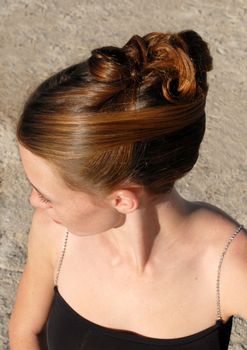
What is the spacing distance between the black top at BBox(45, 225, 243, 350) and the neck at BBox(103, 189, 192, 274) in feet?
0.51

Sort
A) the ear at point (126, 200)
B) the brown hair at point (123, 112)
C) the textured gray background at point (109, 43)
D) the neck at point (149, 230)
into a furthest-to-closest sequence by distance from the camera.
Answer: the textured gray background at point (109, 43), the neck at point (149, 230), the ear at point (126, 200), the brown hair at point (123, 112)

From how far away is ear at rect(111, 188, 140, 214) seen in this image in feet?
5.98

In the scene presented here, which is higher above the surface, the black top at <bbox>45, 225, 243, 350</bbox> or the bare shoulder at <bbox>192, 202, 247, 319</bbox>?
the bare shoulder at <bbox>192, 202, 247, 319</bbox>

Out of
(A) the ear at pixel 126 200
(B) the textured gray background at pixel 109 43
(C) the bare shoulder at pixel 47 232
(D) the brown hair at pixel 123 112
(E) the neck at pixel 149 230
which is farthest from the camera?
(B) the textured gray background at pixel 109 43

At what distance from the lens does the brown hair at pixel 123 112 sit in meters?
1.67

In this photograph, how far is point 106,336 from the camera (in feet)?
6.87

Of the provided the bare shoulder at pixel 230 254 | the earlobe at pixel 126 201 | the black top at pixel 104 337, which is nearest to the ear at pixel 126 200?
the earlobe at pixel 126 201

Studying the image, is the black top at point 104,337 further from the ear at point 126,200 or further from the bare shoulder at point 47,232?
the ear at point 126,200

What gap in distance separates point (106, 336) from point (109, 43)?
10.2 feet

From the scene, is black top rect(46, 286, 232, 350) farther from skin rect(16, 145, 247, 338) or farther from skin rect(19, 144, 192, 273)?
skin rect(19, 144, 192, 273)

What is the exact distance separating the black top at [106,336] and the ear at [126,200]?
28 centimetres

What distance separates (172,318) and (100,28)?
3306 mm

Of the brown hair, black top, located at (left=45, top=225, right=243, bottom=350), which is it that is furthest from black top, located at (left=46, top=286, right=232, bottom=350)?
the brown hair

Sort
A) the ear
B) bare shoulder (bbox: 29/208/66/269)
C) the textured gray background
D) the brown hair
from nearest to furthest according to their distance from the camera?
1. the brown hair
2. the ear
3. bare shoulder (bbox: 29/208/66/269)
4. the textured gray background
